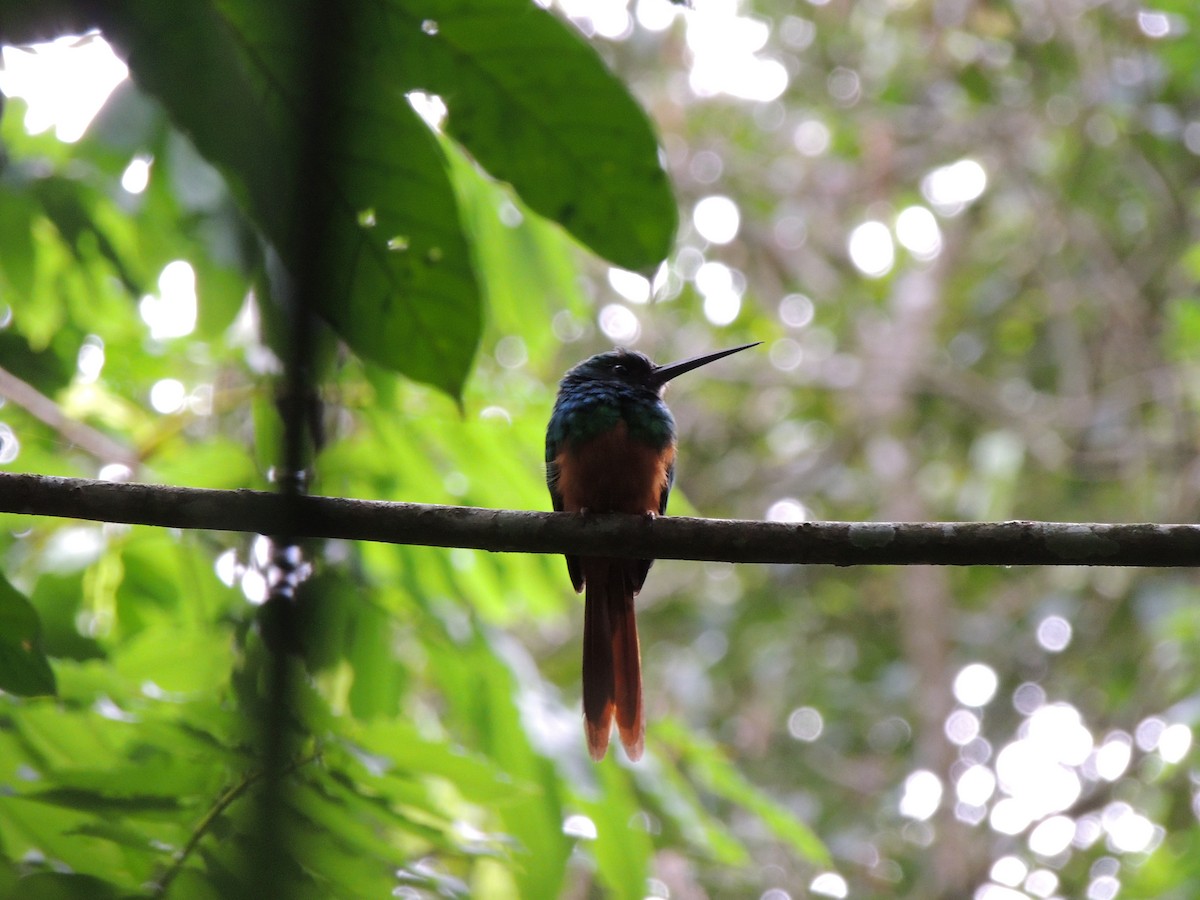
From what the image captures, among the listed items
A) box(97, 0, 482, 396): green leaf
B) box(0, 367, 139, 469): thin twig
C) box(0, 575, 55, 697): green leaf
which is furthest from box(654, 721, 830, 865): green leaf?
box(0, 575, 55, 697): green leaf

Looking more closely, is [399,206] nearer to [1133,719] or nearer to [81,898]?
[81,898]

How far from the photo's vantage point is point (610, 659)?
231cm

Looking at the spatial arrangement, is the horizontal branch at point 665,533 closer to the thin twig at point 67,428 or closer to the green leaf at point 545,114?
the green leaf at point 545,114

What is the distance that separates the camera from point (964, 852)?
4254 millimetres

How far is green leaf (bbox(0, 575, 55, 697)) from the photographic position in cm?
113

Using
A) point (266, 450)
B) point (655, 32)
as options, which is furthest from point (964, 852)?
point (266, 450)

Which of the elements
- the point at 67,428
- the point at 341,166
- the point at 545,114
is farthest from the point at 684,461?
the point at 341,166

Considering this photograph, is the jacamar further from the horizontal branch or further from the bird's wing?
the horizontal branch

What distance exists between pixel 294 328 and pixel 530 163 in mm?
868

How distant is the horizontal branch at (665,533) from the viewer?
3.92ft

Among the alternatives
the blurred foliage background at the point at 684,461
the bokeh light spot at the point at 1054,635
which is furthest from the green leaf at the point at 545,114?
the bokeh light spot at the point at 1054,635

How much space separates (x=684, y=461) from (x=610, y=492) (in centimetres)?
372

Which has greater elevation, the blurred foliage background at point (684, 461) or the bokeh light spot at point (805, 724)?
the blurred foliage background at point (684, 461)

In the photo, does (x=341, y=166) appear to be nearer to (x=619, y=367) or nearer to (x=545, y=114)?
(x=545, y=114)
